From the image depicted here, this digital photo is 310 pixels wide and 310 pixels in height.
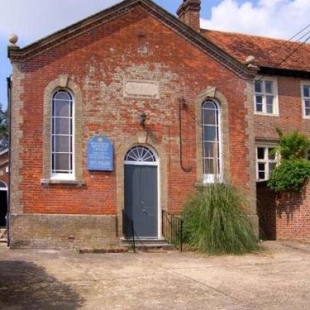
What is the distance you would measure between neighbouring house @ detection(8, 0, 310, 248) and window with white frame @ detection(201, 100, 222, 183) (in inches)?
1.5

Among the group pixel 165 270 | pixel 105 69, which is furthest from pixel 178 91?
pixel 165 270

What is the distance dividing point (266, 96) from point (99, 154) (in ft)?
34.9

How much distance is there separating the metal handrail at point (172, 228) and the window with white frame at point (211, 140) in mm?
1891

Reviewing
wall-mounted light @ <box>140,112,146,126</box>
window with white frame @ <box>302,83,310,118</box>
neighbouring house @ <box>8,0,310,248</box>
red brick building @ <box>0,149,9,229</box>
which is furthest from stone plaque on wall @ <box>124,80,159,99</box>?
red brick building @ <box>0,149,9,229</box>

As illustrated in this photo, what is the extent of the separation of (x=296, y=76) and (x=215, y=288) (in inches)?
677

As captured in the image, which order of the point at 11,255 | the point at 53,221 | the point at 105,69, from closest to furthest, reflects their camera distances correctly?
the point at 11,255, the point at 53,221, the point at 105,69

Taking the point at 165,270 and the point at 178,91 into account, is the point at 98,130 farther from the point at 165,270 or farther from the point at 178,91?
the point at 165,270

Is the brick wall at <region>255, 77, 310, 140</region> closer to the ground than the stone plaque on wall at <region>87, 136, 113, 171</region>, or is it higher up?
higher up

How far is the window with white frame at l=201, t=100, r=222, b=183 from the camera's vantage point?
19000 mm

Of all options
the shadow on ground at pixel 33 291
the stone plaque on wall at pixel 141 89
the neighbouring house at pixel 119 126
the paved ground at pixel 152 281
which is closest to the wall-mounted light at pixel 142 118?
the neighbouring house at pixel 119 126

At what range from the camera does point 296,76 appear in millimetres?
25594

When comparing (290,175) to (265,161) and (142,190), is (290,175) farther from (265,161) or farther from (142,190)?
(142,190)

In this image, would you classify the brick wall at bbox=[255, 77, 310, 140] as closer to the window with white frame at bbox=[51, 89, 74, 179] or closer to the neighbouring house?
the neighbouring house

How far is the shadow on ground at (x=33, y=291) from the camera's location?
899 centimetres
